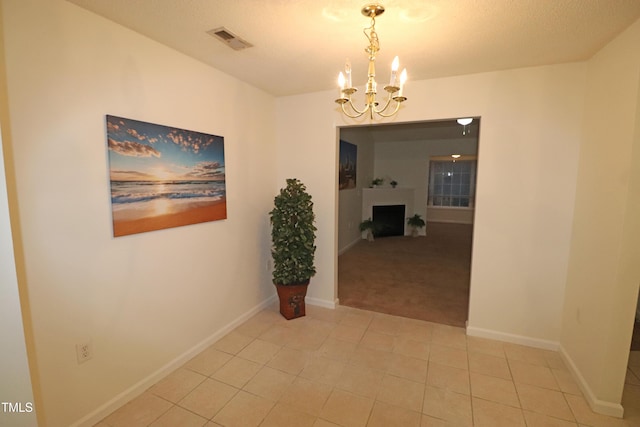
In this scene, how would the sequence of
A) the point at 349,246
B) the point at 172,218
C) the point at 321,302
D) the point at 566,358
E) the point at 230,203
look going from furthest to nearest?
the point at 349,246, the point at 321,302, the point at 230,203, the point at 566,358, the point at 172,218

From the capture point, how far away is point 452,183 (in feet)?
30.5

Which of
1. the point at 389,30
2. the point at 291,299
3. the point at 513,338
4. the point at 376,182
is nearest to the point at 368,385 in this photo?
the point at 291,299

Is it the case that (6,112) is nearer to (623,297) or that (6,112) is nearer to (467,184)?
(623,297)

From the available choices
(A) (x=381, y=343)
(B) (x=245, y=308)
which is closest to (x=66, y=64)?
(B) (x=245, y=308)

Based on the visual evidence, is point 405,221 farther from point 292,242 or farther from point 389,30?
point 389,30

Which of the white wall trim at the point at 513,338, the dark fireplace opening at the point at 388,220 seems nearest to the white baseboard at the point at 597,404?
the white wall trim at the point at 513,338

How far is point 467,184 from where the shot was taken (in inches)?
358

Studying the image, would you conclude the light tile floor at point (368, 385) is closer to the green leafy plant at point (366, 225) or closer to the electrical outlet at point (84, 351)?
the electrical outlet at point (84, 351)

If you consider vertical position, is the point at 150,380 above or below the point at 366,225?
below

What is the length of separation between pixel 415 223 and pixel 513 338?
15.7 feet

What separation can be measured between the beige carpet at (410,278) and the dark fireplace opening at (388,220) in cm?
39

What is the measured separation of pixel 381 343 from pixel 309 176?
6.16 feet

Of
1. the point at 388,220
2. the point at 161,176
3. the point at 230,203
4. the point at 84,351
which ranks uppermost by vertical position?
the point at 161,176

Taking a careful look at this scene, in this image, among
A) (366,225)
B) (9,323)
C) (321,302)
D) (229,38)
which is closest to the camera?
(9,323)
